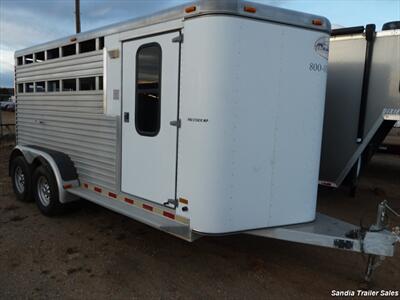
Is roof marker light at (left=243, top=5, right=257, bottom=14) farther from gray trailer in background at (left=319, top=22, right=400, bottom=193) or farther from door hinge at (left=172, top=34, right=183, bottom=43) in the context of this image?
gray trailer in background at (left=319, top=22, right=400, bottom=193)

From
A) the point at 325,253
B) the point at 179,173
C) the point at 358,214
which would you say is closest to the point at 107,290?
the point at 179,173

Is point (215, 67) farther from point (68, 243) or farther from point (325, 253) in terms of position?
point (68, 243)

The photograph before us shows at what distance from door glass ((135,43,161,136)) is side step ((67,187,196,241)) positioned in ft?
2.74

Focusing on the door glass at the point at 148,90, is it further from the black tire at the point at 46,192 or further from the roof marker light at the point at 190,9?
the black tire at the point at 46,192

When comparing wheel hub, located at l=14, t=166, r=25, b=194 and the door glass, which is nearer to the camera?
the door glass

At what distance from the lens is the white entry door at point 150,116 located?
3.65m

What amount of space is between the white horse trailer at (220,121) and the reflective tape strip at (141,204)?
0.01 meters

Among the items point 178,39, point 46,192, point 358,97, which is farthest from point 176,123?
point 358,97

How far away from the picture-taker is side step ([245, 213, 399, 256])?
10.6 feet

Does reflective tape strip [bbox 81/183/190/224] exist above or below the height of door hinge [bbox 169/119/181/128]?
below

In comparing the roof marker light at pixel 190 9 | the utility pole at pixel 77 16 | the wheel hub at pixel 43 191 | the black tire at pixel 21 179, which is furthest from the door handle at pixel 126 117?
the utility pole at pixel 77 16

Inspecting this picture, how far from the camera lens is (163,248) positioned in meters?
4.55

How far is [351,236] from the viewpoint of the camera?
11.2ft

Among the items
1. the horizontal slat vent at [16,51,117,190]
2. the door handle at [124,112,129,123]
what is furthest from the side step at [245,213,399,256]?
the horizontal slat vent at [16,51,117,190]
